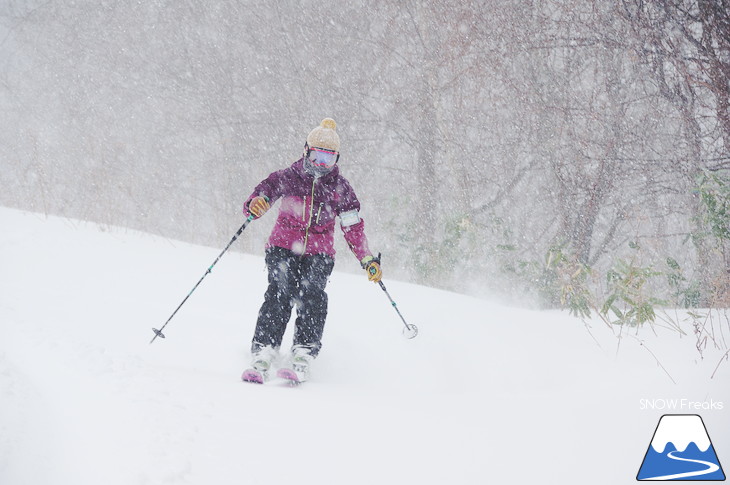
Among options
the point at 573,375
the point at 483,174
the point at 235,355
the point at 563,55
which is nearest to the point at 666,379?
the point at 573,375

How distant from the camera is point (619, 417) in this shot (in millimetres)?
2873

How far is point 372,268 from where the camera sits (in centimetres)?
428

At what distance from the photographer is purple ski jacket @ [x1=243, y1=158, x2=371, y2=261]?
4.15 m

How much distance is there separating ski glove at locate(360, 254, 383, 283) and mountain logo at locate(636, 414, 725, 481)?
2062 mm

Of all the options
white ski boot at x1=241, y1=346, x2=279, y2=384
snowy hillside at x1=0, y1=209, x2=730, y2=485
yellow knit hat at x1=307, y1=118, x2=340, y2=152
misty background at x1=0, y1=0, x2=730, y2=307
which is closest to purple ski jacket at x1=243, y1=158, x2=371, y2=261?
yellow knit hat at x1=307, y1=118, x2=340, y2=152

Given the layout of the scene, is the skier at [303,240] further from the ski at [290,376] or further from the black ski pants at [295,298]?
the ski at [290,376]

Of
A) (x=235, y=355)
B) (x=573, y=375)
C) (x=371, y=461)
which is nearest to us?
(x=371, y=461)

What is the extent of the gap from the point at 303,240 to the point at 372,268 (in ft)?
1.78

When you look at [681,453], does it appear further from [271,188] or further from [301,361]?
[271,188]

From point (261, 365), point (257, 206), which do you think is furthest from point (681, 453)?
point (257, 206)

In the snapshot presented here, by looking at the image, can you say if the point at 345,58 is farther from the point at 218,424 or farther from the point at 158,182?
the point at 218,424

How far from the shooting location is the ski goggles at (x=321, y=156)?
163 inches

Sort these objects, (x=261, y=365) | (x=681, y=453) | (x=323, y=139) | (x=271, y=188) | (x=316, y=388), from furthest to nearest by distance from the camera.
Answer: (x=271, y=188) → (x=323, y=139) → (x=261, y=365) → (x=316, y=388) → (x=681, y=453)

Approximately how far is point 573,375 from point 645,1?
14.5ft
